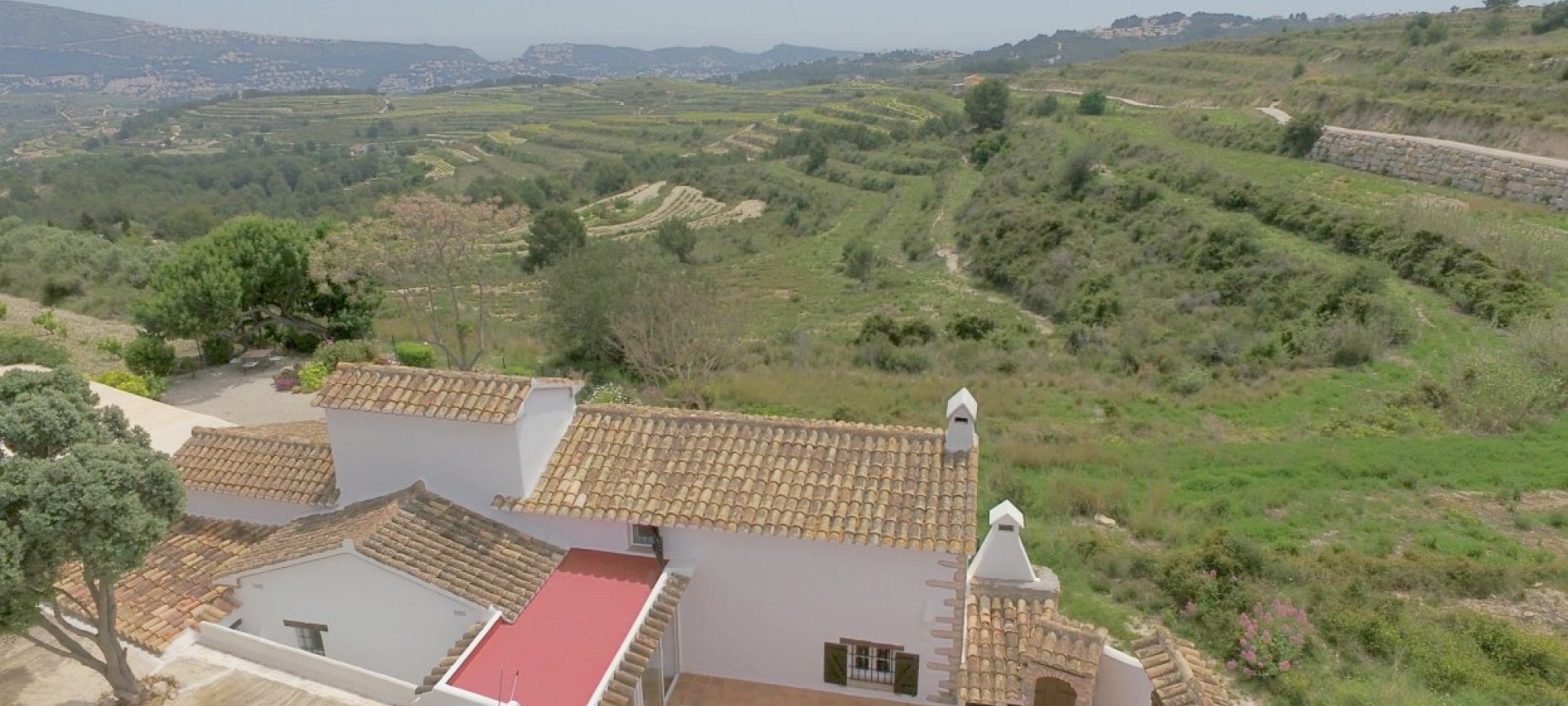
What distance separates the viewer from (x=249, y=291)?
2475cm

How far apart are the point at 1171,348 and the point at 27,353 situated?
34.0 m

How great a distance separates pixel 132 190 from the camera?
107062 mm

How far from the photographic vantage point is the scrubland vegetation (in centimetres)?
1370

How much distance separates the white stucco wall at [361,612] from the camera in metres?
9.93

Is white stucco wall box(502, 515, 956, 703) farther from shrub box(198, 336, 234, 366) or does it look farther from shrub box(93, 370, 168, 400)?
shrub box(198, 336, 234, 366)

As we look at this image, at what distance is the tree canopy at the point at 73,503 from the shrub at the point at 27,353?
1629cm

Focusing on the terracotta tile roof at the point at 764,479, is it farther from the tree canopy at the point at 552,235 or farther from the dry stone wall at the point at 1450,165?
the tree canopy at the point at 552,235

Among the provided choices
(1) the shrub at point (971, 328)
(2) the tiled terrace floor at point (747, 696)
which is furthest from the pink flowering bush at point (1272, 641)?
(1) the shrub at point (971, 328)

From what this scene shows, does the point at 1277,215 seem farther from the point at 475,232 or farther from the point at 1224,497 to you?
the point at 475,232

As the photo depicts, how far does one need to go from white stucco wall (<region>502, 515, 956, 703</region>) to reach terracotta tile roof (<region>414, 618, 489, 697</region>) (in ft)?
6.08

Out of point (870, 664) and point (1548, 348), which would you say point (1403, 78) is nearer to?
point (1548, 348)

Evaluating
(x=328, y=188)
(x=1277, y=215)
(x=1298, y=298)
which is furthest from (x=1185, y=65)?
(x=328, y=188)

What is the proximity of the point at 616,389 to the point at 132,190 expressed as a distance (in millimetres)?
116251

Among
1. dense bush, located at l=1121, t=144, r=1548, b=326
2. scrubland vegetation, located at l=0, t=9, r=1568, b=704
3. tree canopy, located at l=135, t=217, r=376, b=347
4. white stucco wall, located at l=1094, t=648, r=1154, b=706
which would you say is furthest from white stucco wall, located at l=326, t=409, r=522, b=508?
dense bush, located at l=1121, t=144, r=1548, b=326
